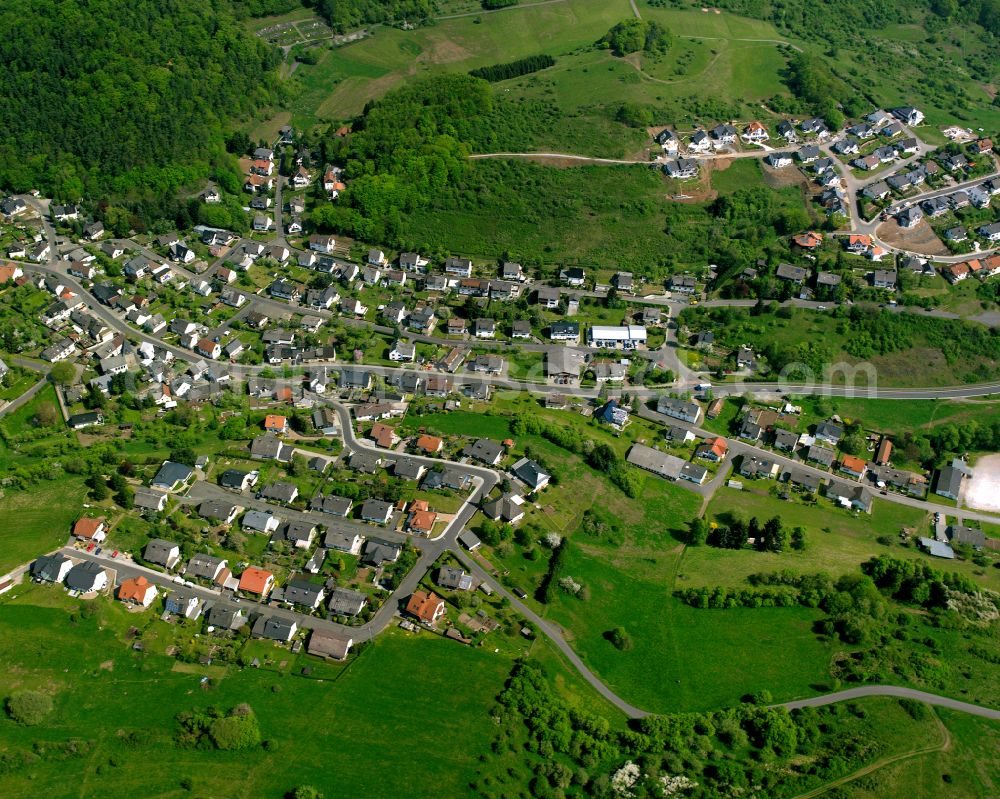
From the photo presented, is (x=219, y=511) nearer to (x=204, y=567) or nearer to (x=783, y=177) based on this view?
(x=204, y=567)

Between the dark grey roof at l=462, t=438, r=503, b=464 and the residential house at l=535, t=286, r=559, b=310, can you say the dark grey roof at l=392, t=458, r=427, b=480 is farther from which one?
the residential house at l=535, t=286, r=559, b=310

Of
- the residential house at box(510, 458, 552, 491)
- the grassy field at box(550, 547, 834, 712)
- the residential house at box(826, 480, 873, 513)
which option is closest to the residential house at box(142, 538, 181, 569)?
the residential house at box(510, 458, 552, 491)

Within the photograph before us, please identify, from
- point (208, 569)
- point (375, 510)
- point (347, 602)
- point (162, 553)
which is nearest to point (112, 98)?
point (162, 553)

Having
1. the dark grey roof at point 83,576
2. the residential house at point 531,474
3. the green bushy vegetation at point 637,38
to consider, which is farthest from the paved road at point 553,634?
the green bushy vegetation at point 637,38

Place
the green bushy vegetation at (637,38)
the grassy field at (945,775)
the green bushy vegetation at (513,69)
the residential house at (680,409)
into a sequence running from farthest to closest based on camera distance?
the green bushy vegetation at (637,38)
the green bushy vegetation at (513,69)
the residential house at (680,409)
the grassy field at (945,775)

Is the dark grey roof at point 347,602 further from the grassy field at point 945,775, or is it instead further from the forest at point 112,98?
the forest at point 112,98
